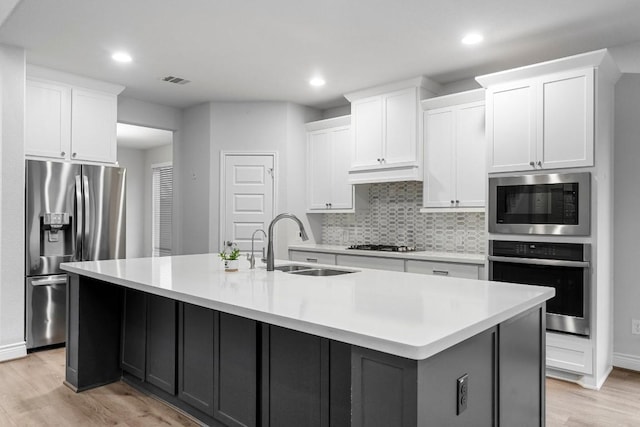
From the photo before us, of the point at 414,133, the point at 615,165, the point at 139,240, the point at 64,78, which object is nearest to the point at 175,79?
the point at 64,78

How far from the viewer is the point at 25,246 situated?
3955 millimetres

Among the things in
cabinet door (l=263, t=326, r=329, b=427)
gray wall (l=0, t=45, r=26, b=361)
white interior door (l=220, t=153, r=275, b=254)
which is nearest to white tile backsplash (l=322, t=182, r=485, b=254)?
white interior door (l=220, t=153, r=275, b=254)

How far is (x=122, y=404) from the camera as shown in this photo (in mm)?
2865

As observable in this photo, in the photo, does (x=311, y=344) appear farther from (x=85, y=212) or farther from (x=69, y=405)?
(x=85, y=212)

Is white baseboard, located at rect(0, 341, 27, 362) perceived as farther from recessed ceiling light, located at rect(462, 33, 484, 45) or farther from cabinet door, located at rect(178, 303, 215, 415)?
recessed ceiling light, located at rect(462, 33, 484, 45)

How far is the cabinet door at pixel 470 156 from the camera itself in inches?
162

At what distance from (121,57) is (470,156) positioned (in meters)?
3.31

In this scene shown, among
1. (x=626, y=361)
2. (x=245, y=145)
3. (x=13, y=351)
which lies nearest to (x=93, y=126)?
(x=245, y=145)

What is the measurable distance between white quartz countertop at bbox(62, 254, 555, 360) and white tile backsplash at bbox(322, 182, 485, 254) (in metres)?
2.10

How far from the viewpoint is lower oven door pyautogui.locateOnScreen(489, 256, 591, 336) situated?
10.7 ft

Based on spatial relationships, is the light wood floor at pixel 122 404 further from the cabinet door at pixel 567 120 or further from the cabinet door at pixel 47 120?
the cabinet door at pixel 47 120

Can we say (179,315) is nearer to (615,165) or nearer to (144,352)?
(144,352)

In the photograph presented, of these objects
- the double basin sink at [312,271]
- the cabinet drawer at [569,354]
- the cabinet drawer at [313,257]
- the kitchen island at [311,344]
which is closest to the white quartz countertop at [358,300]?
the kitchen island at [311,344]

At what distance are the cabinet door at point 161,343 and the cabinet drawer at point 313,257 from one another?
7.84 feet
